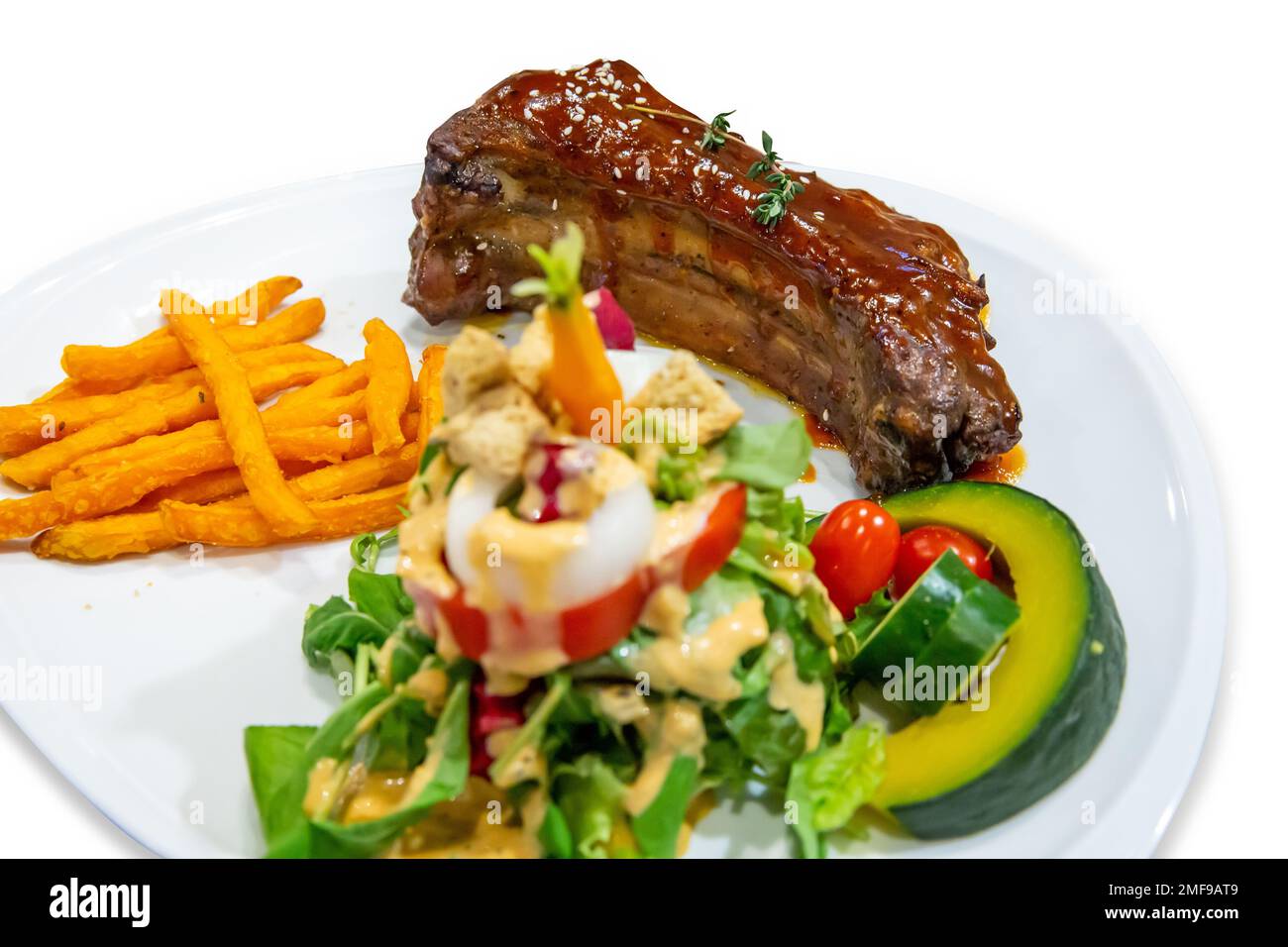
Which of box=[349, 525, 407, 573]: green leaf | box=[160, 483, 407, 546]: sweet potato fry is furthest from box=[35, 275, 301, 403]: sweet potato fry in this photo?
box=[349, 525, 407, 573]: green leaf

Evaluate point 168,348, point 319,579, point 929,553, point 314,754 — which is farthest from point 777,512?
point 168,348

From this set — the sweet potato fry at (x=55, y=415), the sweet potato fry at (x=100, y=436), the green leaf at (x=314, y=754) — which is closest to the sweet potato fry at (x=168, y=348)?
the sweet potato fry at (x=55, y=415)

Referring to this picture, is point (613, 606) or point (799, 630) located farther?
point (799, 630)

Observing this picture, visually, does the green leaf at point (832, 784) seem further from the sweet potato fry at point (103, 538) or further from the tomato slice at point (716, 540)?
the sweet potato fry at point (103, 538)

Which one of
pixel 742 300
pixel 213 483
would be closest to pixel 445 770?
pixel 213 483

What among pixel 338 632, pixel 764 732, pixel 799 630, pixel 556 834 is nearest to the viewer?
pixel 556 834

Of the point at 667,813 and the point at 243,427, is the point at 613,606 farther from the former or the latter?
the point at 243,427
